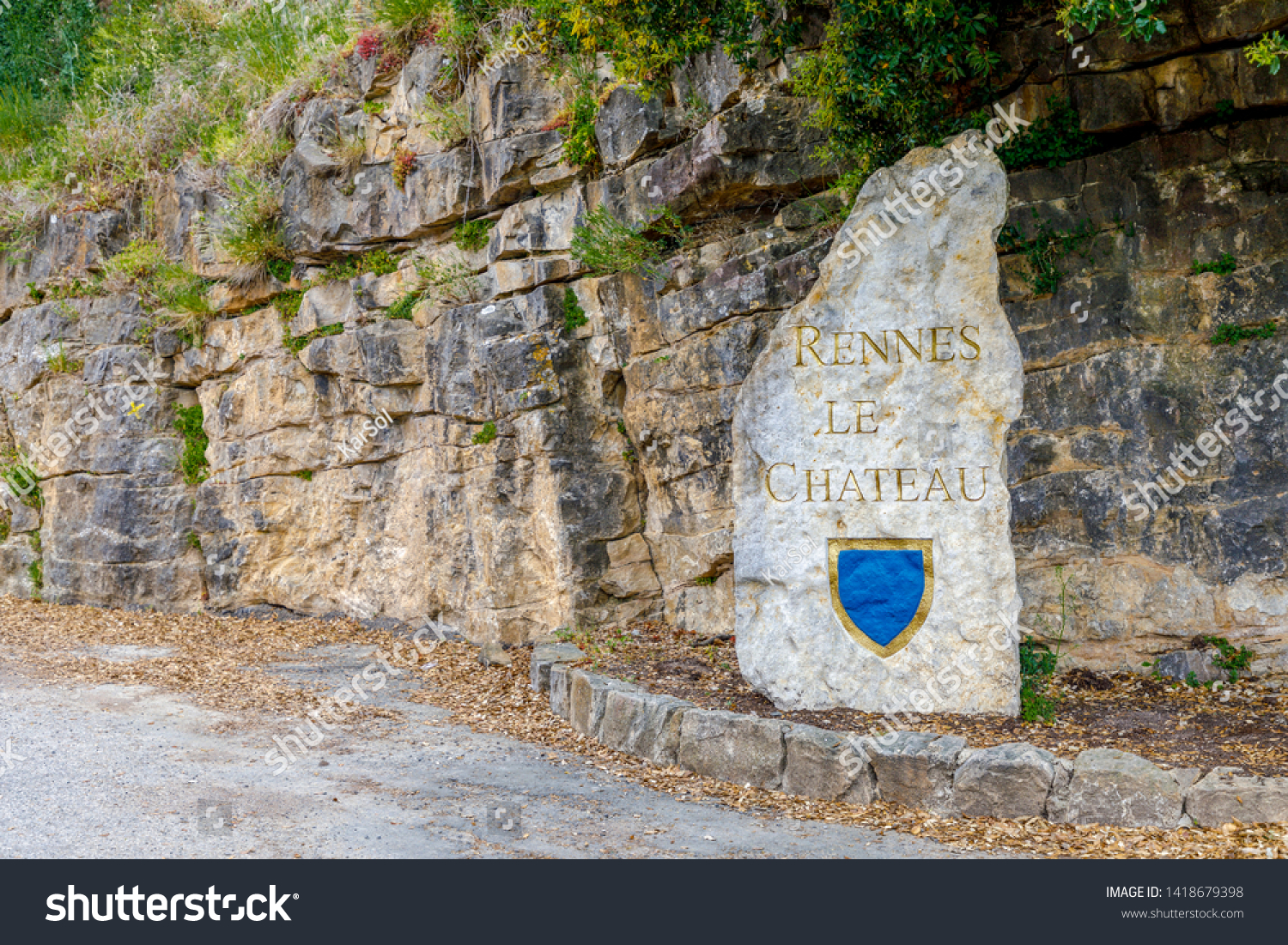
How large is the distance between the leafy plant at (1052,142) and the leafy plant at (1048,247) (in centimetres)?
39

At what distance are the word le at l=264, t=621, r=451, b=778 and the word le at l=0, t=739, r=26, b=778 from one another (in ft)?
4.55

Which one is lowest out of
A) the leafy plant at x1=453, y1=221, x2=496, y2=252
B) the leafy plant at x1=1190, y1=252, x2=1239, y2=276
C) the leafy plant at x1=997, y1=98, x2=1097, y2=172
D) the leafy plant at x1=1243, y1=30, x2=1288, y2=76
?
the leafy plant at x1=1190, y1=252, x2=1239, y2=276

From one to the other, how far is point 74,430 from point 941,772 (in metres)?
10.7

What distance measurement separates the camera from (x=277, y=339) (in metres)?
11.3

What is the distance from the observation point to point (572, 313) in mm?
9617

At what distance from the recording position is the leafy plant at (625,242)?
9008mm

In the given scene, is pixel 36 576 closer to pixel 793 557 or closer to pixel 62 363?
pixel 62 363

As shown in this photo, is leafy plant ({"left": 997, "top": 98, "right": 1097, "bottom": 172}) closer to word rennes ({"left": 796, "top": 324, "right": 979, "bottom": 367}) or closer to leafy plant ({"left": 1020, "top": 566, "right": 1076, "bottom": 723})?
word rennes ({"left": 796, "top": 324, "right": 979, "bottom": 367})

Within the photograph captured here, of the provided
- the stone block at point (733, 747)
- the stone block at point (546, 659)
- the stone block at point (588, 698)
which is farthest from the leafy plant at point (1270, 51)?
the stone block at point (546, 659)

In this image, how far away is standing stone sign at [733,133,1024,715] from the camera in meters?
6.15

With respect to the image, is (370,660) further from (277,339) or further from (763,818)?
(763,818)

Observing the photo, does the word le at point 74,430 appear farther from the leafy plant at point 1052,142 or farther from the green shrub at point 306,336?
the leafy plant at point 1052,142

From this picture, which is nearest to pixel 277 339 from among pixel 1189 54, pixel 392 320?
pixel 392 320

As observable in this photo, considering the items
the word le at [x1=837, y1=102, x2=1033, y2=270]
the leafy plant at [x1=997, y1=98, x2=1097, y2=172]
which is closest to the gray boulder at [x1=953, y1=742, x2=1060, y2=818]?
the word le at [x1=837, y1=102, x2=1033, y2=270]
